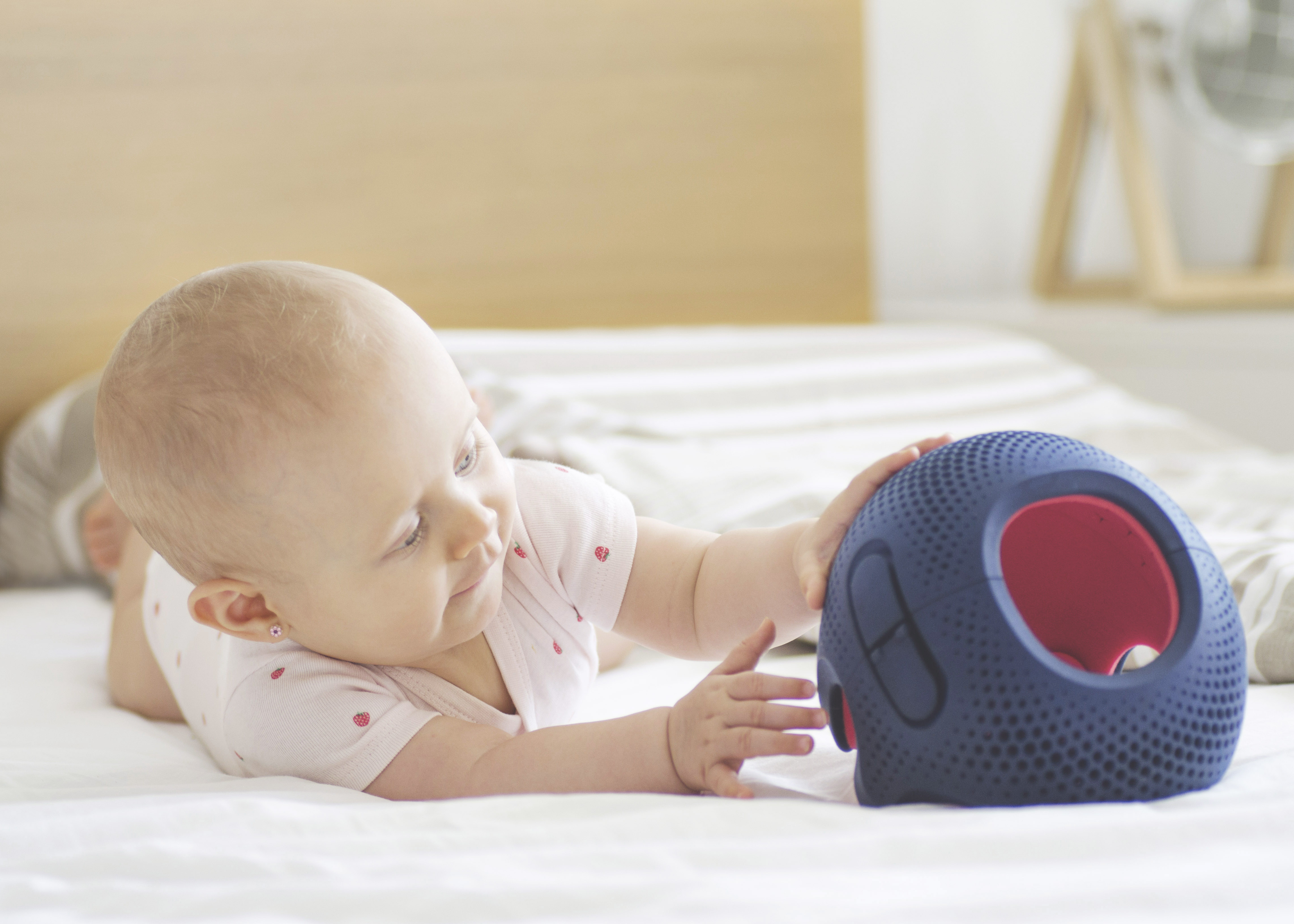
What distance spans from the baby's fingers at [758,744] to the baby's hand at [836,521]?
89mm

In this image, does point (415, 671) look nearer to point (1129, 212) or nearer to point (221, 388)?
point (221, 388)

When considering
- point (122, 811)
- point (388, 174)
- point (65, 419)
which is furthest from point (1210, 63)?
point (122, 811)

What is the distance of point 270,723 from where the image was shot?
0.76m

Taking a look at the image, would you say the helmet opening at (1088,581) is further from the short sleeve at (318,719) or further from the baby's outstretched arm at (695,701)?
the short sleeve at (318,719)

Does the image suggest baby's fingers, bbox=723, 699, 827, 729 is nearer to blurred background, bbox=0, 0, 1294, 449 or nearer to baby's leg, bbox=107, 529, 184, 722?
baby's leg, bbox=107, 529, 184, 722

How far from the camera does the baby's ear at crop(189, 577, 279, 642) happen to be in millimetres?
719

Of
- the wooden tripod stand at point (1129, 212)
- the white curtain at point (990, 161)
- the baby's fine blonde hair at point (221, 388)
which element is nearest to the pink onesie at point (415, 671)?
the baby's fine blonde hair at point (221, 388)

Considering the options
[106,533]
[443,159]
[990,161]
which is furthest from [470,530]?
[990,161]

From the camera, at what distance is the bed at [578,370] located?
1.61 feet

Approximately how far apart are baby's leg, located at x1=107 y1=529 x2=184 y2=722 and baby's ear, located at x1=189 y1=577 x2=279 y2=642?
300mm

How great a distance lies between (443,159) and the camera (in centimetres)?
186

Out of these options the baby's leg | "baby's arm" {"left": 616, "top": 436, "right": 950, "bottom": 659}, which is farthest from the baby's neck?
the baby's leg

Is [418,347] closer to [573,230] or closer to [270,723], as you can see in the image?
[270,723]

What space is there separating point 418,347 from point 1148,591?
46 cm
